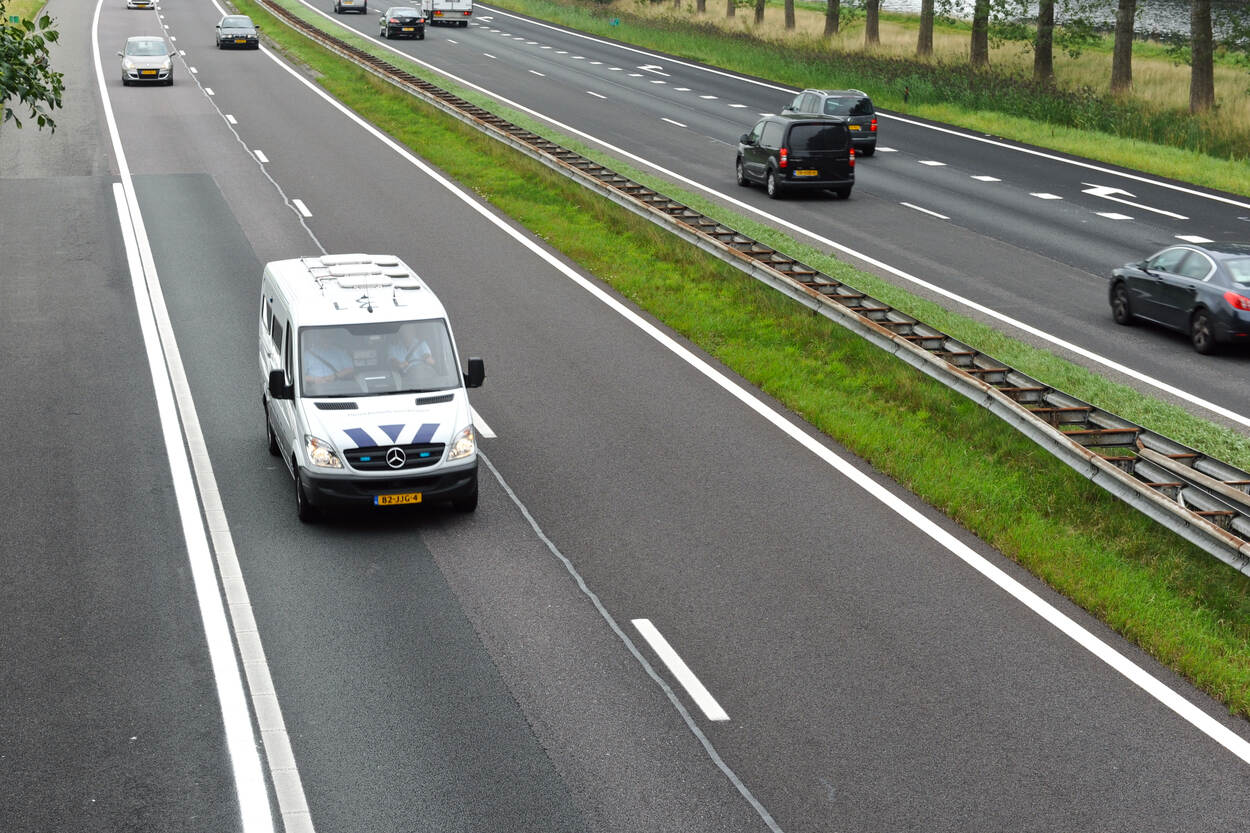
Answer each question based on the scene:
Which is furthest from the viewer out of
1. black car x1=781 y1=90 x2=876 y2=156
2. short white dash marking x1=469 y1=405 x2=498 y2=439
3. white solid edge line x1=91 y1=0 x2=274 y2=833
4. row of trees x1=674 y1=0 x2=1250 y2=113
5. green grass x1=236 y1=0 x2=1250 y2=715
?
row of trees x1=674 y1=0 x2=1250 y2=113

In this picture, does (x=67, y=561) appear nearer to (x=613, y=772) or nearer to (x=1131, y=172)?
(x=613, y=772)

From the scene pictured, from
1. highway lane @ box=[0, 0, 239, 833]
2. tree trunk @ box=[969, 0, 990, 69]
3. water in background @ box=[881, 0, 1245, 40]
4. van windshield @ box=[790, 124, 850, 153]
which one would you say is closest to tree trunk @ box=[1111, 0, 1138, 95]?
tree trunk @ box=[969, 0, 990, 69]

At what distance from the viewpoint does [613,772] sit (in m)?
8.90

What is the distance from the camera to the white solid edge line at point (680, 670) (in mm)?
9758

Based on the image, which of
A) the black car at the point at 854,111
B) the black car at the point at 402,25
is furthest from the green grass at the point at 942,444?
the black car at the point at 402,25

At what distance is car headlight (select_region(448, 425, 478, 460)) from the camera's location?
12.9 m

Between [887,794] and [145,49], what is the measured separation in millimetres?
43297

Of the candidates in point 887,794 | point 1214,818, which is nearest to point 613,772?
point 887,794

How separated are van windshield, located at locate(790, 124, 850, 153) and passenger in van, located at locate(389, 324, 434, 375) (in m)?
19.3

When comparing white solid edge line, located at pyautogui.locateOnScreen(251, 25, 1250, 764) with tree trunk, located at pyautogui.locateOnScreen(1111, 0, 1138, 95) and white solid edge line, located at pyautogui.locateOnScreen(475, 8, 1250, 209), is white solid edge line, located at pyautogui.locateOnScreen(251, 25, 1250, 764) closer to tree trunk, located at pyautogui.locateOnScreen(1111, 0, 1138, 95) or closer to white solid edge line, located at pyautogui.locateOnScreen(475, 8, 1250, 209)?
white solid edge line, located at pyautogui.locateOnScreen(475, 8, 1250, 209)

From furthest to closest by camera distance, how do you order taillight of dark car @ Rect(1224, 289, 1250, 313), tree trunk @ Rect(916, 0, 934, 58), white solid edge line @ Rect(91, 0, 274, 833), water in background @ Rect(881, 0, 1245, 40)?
water in background @ Rect(881, 0, 1245, 40) < tree trunk @ Rect(916, 0, 934, 58) < taillight of dark car @ Rect(1224, 289, 1250, 313) < white solid edge line @ Rect(91, 0, 274, 833)

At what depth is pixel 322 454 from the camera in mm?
12672

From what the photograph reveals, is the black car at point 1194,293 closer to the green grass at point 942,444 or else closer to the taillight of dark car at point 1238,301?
the taillight of dark car at point 1238,301

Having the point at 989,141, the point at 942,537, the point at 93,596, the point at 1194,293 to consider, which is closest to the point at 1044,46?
the point at 989,141
